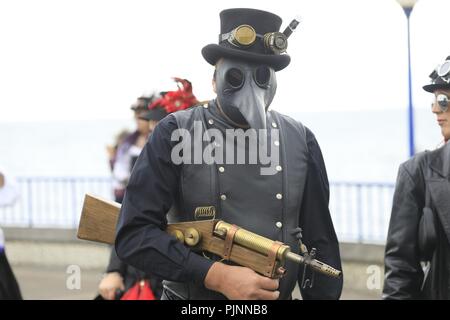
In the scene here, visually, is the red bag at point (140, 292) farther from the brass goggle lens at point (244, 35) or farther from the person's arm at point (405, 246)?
the brass goggle lens at point (244, 35)

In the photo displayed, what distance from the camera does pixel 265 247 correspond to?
3.21 meters

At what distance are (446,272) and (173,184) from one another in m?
1.51

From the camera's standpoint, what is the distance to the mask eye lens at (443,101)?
4414mm

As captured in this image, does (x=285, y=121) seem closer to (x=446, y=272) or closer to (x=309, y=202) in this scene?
(x=309, y=202)

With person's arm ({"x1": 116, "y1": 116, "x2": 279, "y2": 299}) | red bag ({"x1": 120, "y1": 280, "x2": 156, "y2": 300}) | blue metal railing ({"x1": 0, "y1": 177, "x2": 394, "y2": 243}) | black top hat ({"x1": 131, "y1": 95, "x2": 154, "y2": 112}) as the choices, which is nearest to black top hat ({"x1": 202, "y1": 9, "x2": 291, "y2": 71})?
person's arm ({"x1": 116, "y1": 116, "x2": 279, "y2": 299})

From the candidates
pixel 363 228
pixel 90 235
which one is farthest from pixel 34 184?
pixel 90 235

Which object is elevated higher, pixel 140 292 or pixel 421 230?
pixel 421 230

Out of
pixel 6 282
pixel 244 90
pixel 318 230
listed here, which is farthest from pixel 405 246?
pixel 6 282

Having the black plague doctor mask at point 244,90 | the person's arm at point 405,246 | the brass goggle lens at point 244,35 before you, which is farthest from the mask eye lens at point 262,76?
the person's arm at point 405,246

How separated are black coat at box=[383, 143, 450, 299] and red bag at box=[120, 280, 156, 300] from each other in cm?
150

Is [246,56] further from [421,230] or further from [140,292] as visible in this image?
[140,292]

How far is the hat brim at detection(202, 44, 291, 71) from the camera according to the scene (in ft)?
11.2

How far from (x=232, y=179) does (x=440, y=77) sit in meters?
1.52
